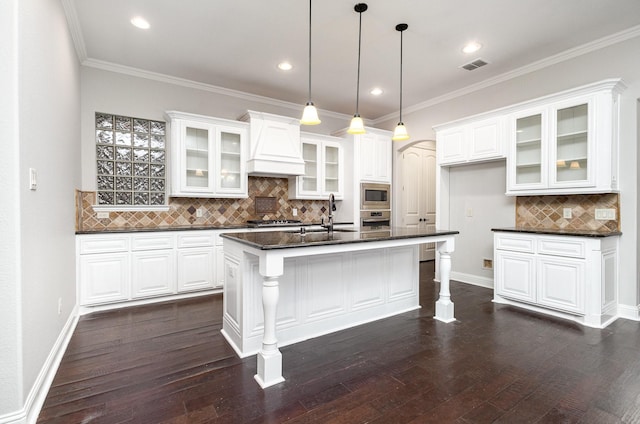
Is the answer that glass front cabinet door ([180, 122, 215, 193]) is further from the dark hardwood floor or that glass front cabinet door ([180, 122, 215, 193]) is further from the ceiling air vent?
the ceiling air vent

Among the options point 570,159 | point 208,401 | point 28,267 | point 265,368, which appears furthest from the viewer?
point 570,159

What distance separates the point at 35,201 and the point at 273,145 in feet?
10.1

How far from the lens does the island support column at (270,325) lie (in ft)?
6.81

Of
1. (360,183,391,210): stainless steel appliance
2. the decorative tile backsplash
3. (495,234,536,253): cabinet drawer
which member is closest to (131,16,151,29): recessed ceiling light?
(360,183,391,210): stainless steel appliance

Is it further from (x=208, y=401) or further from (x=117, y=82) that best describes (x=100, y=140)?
(x=208, y=401)

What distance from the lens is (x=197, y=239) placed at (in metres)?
4.07

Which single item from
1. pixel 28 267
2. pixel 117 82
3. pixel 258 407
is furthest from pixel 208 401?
pixel 117 82

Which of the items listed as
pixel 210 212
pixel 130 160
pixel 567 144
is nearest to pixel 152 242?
pixel 210 212

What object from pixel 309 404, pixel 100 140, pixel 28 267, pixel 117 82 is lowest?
pixel 309 404

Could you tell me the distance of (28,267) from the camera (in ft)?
5.82

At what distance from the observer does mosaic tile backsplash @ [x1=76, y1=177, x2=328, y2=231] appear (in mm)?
3916

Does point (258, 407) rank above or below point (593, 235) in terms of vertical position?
below

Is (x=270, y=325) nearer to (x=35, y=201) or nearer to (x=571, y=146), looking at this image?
(x=35, y=201)

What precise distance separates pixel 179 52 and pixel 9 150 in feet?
8.44
